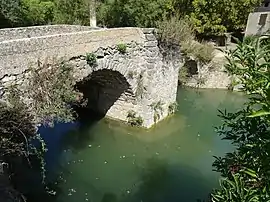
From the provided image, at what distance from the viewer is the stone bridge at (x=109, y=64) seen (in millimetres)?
6734

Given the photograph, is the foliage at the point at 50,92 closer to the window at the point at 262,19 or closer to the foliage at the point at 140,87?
the foliage at the point at 140,87

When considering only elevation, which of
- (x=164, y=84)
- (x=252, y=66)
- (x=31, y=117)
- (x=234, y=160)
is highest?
(x=252, y=66)

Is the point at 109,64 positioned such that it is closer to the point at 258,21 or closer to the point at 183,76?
the point at 183,76

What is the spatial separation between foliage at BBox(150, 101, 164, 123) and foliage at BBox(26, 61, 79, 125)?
4.35 meters

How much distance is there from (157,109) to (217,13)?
8.35 m

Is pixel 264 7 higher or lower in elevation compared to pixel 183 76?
higher

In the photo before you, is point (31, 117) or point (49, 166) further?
point (49, 166)

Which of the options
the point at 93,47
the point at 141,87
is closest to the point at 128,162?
the point at 141,87

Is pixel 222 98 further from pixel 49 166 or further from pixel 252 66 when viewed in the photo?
pixel 252 66

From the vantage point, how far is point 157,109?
11.6m

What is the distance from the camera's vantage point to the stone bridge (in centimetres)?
673

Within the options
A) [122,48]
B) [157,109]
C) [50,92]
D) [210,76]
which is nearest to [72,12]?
[210,76]

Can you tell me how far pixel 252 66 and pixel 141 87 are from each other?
7912 mm

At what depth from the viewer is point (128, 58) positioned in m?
10.1
